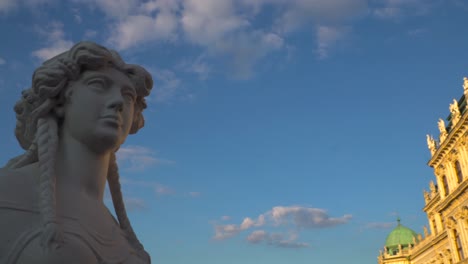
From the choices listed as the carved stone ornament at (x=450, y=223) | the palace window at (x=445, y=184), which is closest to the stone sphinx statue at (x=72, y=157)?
the carved stone ornament at (x=450, y=223)

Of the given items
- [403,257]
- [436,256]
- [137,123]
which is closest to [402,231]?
[403,257]

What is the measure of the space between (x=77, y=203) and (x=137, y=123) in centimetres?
101

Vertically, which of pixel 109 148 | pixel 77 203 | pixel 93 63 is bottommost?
pixel 77 203

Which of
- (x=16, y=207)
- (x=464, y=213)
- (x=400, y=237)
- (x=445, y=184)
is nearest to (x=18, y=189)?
(x=16, y=207)

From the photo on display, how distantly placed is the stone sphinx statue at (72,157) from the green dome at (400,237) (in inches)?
2498

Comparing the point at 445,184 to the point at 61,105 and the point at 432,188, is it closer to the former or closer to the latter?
the point at 432,188

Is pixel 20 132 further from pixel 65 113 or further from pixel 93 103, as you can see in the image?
pixel 93 103

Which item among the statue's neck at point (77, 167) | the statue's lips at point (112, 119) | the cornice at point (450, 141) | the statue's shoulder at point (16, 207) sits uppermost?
the cornice at point (450, 141)

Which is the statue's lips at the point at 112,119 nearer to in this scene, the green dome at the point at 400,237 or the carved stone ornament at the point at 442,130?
the carved stone ornament at the point at 442,130

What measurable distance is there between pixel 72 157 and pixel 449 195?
38.2 metres

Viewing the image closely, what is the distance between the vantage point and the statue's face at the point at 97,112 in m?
3.03

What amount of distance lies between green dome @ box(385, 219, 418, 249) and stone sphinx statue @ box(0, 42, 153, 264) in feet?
208

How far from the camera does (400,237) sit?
60812 millimetres

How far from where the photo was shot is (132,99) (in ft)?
11.0
